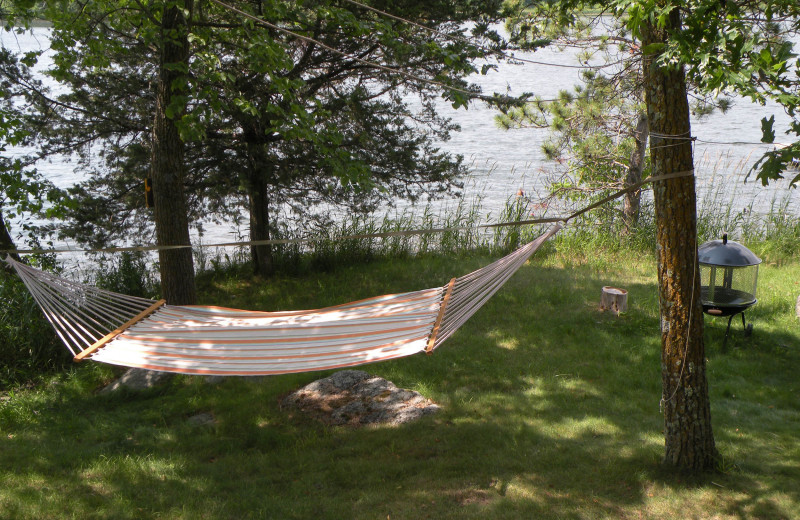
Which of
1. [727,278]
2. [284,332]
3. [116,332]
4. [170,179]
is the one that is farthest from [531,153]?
[116,332]

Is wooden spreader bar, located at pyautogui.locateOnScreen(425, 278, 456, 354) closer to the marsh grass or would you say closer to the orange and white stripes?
the orange and white stripes

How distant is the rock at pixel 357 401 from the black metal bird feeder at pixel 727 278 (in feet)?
5.53

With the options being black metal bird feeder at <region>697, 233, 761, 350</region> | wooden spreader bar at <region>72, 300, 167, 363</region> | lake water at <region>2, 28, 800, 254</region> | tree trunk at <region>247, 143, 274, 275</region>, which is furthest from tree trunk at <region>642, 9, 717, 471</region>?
lake water at <region>2, 28, 800, 254</region>

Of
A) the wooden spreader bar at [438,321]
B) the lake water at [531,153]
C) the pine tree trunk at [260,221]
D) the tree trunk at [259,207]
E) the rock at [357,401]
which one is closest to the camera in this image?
the wooden spreader bar at [438,321]

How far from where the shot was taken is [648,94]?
248 cm

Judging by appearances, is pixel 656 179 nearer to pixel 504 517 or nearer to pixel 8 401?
pixel 504 517

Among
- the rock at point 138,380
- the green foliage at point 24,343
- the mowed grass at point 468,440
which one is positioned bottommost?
the mowed grass at point 468,440

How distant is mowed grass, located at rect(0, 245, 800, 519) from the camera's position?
2496 millimetres

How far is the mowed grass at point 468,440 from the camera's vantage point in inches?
98.3

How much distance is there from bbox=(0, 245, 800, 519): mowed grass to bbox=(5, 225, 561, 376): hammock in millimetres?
504

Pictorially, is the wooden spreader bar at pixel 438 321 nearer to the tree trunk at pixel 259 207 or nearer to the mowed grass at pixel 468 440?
the mowed grass at pixel 468 440

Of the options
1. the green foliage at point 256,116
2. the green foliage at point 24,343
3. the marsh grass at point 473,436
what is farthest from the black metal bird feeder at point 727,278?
the green foliage at point 24,343

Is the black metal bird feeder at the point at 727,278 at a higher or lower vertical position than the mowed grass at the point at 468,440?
higher

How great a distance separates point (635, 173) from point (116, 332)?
4710mm
